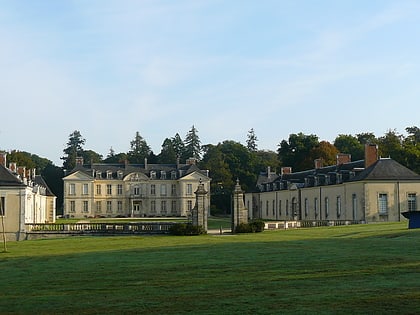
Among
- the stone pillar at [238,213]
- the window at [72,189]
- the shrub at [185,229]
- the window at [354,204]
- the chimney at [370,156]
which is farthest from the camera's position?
the window at [72,189]

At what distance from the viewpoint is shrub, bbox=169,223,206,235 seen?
115 feet

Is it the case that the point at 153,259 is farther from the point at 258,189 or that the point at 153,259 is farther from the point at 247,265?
the point at 258,189

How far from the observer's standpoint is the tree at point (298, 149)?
78.4 metres

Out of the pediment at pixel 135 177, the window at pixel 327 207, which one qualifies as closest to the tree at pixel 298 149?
the pediment at pixel 135 177

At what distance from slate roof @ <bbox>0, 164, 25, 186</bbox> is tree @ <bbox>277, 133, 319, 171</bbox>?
145ft

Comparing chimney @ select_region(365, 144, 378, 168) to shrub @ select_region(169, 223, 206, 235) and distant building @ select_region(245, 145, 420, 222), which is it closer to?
distant building @ select_region(245, 145, 420, 222)

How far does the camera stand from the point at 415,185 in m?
45.9

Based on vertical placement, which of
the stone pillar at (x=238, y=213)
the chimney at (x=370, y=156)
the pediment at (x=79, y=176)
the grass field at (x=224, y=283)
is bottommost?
the grass field at (x=224, y=283)

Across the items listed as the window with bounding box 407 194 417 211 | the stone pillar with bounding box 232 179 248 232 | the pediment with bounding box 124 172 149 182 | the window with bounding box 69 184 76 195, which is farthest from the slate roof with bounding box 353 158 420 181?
the window with bounding box 69 184 76 195

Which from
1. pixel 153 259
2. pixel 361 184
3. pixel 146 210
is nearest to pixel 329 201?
pixel 361 184

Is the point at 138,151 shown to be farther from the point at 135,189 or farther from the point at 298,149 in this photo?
the point at 298,149

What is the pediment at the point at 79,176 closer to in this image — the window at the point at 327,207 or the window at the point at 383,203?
the window at the point at 327,207

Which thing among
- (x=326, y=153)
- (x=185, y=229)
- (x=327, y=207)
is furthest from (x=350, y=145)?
(x=185, y=229)

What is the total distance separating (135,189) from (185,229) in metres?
54.5
